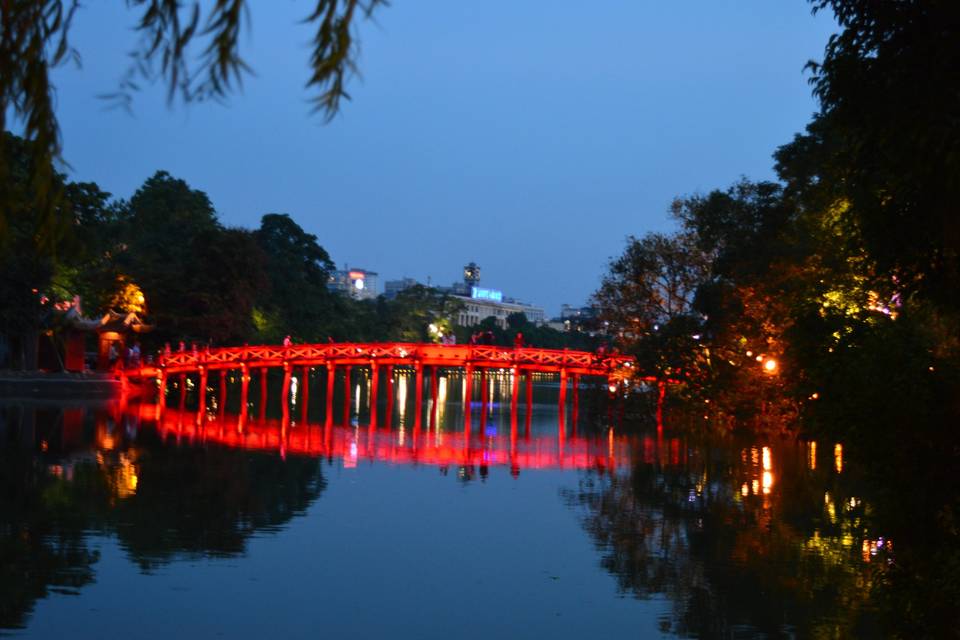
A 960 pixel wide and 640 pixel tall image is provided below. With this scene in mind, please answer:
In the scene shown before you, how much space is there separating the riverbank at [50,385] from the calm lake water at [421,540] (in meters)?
8.95

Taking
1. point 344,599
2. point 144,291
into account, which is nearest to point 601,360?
point 144,291

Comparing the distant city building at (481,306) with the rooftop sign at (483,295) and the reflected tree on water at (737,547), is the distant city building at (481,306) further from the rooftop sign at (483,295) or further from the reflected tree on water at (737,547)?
the reflected tree on water at (737,547)

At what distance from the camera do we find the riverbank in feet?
109

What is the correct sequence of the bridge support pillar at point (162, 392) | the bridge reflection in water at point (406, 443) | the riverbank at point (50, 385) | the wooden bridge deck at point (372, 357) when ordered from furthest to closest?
the wooden bridge deck at point (372, 357), the bridge support pillar at point (162, 392), the riverbank at point (50, 385), the bridge reflection in water at point (406, 443)

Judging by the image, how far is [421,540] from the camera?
46.4ft

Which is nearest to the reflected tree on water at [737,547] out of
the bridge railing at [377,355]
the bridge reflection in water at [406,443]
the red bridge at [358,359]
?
the bridge reflection in water at [406,443]

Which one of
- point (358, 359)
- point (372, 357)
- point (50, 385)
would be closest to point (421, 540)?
point (50, 385)

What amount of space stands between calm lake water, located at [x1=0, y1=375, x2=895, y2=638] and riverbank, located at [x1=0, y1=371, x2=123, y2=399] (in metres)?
8.95

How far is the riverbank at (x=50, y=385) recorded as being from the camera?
33263 mm

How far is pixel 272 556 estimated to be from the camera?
41.0 ft

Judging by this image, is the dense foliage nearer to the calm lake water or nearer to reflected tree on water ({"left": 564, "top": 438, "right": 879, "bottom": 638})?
the calm lake water

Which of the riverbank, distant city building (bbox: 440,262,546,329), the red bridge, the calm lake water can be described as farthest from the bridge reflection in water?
distant city building (bbox: 440,262,546,329)

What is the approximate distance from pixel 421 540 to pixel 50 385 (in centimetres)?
2242

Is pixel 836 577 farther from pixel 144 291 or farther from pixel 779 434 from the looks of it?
pixel 144 291
